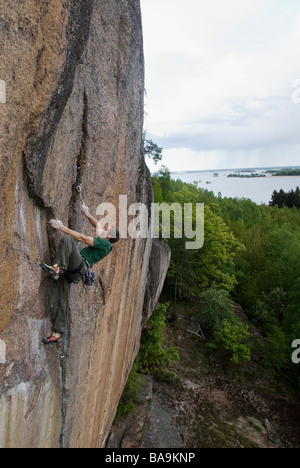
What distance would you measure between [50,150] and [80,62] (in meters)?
1.27

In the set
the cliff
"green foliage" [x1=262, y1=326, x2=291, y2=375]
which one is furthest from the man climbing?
"green foliage" [x1=262, y1=326, x2=291, y2=375]

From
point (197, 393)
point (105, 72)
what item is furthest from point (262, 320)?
point (105, 72)

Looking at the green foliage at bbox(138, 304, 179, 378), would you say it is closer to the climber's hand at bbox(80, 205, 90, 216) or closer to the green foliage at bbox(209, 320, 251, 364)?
the green foliage at bbox(209, 320, 251, 364)

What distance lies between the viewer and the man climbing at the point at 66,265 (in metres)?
3.98

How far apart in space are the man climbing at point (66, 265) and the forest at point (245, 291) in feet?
41.0

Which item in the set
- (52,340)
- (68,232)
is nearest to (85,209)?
(68,232)

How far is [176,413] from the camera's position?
12438 millimetres

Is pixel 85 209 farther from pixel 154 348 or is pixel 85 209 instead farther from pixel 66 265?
pixel 154 348

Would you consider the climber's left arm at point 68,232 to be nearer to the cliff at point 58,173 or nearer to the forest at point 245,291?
the cliff at point 58,173

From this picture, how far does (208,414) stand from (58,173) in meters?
12.3

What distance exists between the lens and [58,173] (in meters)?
4.02

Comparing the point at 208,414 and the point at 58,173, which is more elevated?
the point at 58,173
